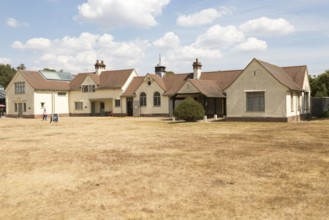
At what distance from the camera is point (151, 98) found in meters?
48.5

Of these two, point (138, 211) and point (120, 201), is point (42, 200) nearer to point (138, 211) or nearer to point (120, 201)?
point (120, 201)

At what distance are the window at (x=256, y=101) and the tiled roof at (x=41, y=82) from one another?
31.2m

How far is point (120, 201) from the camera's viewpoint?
8328 millimetres

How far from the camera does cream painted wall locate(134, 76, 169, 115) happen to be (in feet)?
156

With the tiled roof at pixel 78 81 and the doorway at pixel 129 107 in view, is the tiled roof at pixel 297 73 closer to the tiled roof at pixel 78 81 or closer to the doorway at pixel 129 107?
the doorway at pixel 129 107

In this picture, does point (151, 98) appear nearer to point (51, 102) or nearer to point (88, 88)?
point (88, 88)

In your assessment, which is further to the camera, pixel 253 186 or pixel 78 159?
pixel 78 159

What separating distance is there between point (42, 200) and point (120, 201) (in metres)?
1.88

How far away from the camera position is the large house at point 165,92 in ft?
113

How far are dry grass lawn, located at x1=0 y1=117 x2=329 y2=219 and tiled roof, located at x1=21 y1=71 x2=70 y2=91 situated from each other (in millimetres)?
38119

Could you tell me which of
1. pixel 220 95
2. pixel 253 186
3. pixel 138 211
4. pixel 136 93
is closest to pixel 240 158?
pixel 253 186

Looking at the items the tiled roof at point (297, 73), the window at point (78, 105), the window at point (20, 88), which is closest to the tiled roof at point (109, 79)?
the window at point (78, 105)

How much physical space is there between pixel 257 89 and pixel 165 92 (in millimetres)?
15617

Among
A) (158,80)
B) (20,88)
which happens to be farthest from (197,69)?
(20,88)
